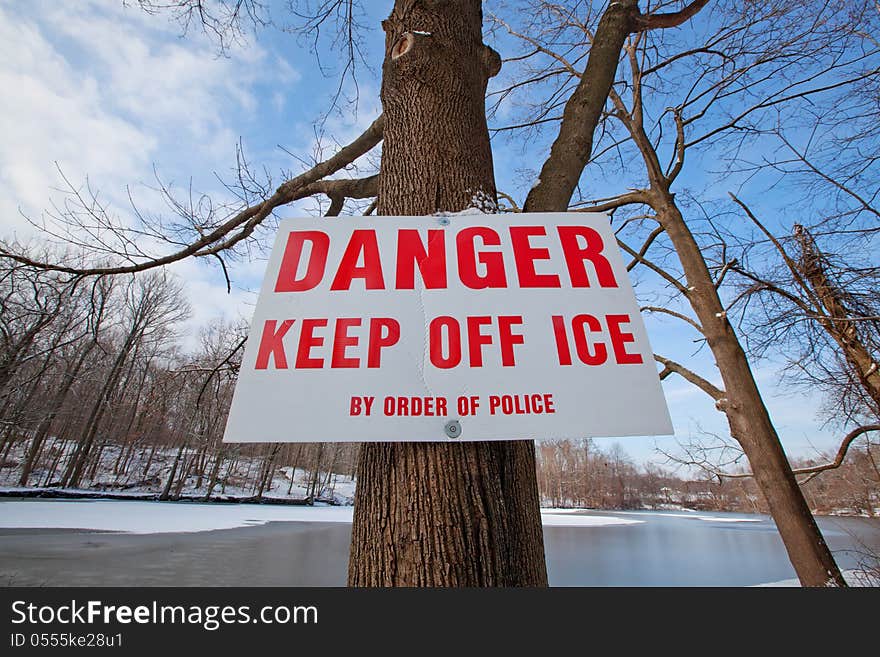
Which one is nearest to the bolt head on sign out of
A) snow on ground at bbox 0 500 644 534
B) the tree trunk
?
the tree trunk

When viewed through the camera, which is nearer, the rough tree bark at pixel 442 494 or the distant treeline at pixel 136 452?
the rough tree bark at pixel 442 494

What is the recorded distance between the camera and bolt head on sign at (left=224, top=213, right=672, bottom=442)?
2.44ft

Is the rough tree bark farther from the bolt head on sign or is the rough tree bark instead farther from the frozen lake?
the frozen lake

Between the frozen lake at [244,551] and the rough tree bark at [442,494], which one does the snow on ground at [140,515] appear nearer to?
the frozen lake at [244,551]

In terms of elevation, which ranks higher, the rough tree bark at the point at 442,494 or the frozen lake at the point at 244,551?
the rough tree bark at the point at 442,494

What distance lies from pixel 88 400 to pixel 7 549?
15.9 meters

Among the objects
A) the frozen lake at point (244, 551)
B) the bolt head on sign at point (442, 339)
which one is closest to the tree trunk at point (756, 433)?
the frozen lake at point (244, 551)

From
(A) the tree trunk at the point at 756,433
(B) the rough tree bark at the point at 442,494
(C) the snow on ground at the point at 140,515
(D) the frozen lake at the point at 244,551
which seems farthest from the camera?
(C) the snow on ground at the point at 140,515

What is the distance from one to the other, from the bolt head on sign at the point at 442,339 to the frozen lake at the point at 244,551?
4.91 metres

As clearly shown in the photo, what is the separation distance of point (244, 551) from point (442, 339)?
11291 millimetres

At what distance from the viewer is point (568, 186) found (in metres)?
1.29

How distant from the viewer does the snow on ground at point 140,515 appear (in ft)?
37.9
